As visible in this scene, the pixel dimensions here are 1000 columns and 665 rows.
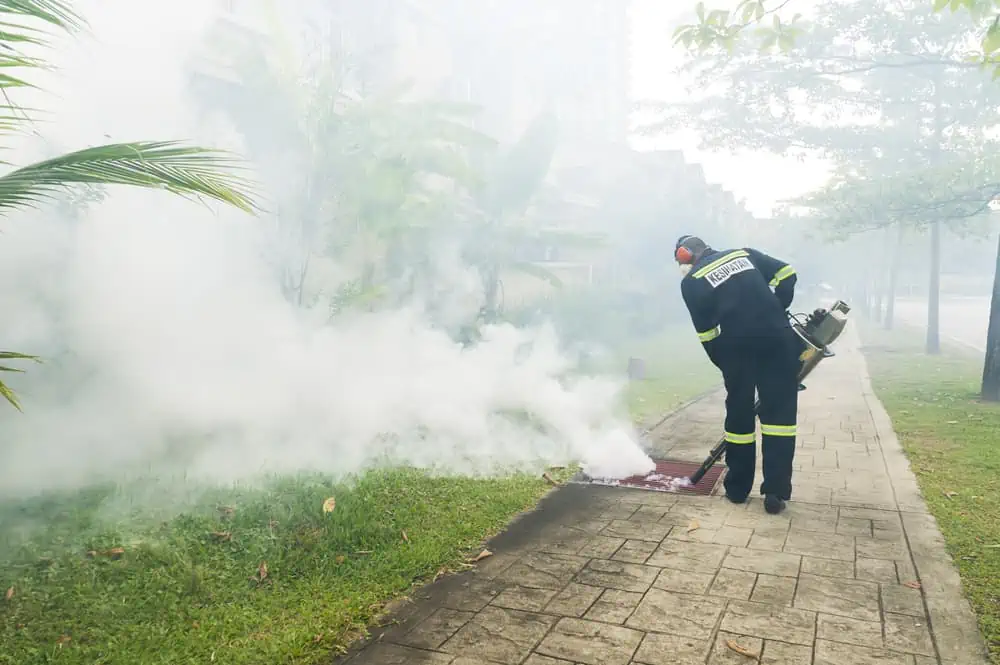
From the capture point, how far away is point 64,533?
4113 millimetres

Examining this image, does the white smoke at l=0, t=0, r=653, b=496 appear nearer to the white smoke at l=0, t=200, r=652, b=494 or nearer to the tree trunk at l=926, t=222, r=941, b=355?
the white smoke at l=0, t=200, r=652, b=494

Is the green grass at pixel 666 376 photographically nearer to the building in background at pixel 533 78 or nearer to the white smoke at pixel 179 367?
the white smoke at pixel 179 367

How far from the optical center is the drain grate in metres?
5.61

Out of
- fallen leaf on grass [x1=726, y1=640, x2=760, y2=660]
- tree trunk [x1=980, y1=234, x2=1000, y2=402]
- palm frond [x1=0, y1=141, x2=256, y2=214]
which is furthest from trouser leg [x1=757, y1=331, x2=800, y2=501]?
tree trunk [x1=980, y1=234, x2=1000, y2=402]

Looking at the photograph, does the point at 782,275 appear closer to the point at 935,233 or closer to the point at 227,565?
the point at 227,565

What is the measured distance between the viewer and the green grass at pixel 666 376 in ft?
32.9

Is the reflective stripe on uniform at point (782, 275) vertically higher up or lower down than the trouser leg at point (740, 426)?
higher up

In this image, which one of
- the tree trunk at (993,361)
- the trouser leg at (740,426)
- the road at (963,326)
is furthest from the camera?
the road at (963,326)

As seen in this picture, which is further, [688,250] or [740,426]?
[688,250]

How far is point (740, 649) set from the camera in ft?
9.99

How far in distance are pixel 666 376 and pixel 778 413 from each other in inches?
347

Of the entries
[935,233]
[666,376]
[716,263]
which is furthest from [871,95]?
[716,263]

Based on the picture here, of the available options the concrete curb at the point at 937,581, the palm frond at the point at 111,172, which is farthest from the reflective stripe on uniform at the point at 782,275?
the palm frond at the point at 111,172

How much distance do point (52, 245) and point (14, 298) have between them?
0.54 meters
